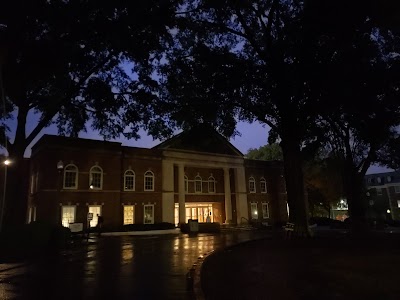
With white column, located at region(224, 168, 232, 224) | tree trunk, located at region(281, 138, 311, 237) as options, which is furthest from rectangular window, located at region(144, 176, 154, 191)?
tree trunk, located at region(281, 138, 311, 237)

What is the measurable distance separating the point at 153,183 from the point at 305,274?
26620 millimetres

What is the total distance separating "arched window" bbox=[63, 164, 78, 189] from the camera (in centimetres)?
2884

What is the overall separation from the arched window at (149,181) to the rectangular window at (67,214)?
25.6 ft

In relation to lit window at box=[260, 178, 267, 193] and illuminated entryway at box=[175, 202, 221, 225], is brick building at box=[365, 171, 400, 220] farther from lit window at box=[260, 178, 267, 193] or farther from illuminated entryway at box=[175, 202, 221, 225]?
illuminated entryway at box=[175, 202, 221, 225]

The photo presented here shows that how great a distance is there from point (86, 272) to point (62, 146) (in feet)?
69.5

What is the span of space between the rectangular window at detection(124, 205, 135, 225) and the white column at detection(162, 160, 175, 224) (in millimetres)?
3427

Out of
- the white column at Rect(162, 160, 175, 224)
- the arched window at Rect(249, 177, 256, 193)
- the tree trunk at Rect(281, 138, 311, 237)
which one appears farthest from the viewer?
the arched window at Rect(249, 177, 256, 193)

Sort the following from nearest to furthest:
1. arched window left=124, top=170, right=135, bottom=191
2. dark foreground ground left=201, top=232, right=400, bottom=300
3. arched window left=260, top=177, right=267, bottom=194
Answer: dark foreground ground left=201, top=232, right=400, bottom=300, arched window left=124, top=170, right=135, bottom=191, arched window left=260, top=177, right=267, bottom=194

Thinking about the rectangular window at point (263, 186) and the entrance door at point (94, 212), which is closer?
the entrance door at point (94, 212)

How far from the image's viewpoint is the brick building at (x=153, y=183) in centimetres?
2823

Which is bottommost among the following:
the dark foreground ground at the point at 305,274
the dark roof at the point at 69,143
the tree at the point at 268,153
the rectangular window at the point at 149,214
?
the dark foreground ground at the point at 305,274

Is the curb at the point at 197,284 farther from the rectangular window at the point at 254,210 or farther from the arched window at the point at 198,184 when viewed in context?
the rectangular window at the point at 254,210

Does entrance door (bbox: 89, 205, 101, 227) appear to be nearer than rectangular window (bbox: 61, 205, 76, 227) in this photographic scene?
No

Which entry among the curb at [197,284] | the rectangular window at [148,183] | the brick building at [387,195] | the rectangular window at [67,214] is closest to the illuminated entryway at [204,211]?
the rectangular window at [148,183]
